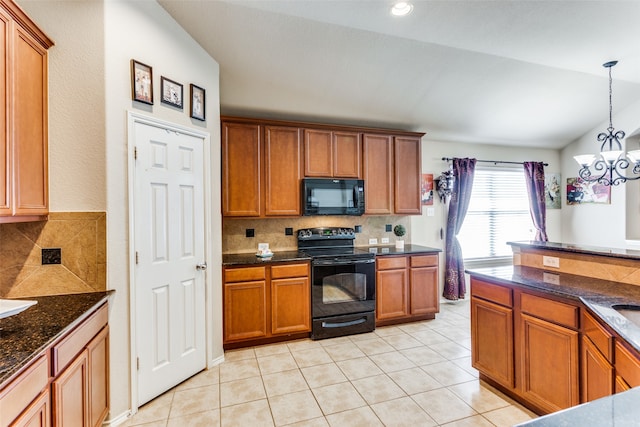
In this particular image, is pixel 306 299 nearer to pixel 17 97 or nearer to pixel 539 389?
pixel 539 389

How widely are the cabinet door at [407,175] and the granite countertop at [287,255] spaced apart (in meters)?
0.53

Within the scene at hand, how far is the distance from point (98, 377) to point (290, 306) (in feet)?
5.89

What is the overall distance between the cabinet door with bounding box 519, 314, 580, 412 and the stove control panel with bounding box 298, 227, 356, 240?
225cm

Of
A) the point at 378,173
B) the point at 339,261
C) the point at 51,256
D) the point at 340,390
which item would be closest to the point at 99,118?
the point at 51,256

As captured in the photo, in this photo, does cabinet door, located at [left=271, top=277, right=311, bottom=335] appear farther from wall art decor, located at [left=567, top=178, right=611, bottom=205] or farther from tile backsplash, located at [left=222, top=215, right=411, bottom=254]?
wall art decor, located at [left=567, top=178, right=611, bottom=205]

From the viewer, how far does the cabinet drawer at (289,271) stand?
3281 millimetres

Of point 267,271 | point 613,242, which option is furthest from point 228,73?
point 613,242

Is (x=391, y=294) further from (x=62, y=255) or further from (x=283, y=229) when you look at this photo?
(x=62, y=255)

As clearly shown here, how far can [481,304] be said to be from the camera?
8.21ft

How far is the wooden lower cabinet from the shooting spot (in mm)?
3131

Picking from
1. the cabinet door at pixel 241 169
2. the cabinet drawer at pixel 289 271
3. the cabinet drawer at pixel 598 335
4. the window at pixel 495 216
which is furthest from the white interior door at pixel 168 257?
the window at pixel 495 216

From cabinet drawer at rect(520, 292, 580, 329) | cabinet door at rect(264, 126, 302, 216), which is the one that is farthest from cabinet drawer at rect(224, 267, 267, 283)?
cabinet drawer at rect(520, 292, 580, 329)

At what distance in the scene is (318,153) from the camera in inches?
148

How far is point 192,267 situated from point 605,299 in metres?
2.84
